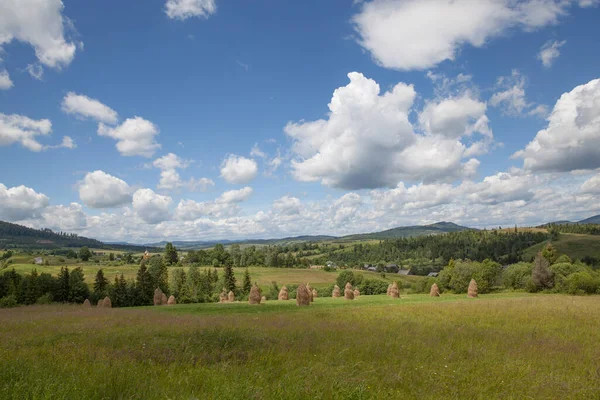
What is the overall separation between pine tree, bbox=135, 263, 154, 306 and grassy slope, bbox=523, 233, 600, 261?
468 feet

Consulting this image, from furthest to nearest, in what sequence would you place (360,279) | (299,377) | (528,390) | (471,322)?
(360,279)
(471,322)
(528,390)
(299,377)

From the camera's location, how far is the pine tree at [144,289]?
209 ft

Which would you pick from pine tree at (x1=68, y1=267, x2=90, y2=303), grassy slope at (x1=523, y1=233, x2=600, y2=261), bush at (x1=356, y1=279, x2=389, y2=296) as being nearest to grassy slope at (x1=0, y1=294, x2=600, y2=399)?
pine tree at (x1=68, y1=267, x2=90, y2=303)

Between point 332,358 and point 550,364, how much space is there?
5548 mm

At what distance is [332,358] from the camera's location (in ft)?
27.5

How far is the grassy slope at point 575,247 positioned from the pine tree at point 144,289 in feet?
468

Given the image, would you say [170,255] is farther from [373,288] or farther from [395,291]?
[395,291]

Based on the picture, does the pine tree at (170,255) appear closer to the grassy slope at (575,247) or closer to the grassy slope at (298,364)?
the grassy slope at (298,364)

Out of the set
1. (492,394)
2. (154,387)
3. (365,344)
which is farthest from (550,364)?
(154,387)

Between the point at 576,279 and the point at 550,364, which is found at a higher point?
the point at 550,364

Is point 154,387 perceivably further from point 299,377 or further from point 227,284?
point 227,284

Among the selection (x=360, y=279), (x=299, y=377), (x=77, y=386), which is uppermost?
(x=77, y=386)

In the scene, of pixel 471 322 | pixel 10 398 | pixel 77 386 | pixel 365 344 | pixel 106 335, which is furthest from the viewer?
pixel 471 322

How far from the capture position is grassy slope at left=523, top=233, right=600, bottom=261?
146 meters
